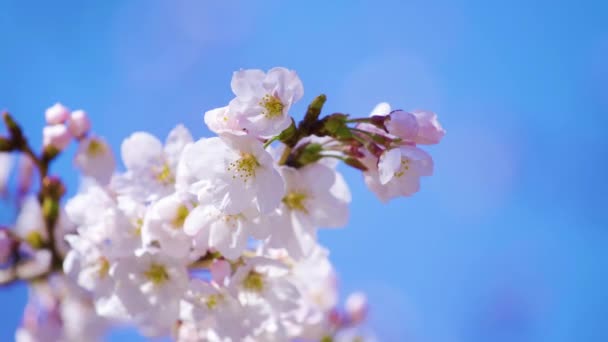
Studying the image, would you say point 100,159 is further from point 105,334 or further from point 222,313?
point 105,334

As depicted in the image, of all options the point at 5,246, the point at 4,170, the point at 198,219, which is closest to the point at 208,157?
the point at 198,219

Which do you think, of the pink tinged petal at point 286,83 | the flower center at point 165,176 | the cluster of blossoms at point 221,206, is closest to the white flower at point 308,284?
the cluster of blossoms at point 221,206

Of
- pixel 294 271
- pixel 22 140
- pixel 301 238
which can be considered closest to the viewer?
pixel 301 238

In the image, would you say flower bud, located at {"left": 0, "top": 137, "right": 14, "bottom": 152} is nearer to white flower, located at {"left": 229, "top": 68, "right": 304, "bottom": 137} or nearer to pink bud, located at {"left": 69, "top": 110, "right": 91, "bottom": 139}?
pink bud, located at {"left": 69, "top": 110, "right": 91, "bottom": 139}

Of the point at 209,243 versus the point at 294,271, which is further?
the point at 294,271

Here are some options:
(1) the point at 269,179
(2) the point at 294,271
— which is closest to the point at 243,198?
(1) the point at 269,179

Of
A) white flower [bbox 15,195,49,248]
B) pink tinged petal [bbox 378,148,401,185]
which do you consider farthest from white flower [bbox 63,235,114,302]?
pink tinged petal [bbox 378,148,401,185]

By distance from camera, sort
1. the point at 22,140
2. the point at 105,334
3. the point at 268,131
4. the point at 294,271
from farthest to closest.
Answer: the point at 105,334
the point at 22,140
the point at 294,271
the point at 268,131

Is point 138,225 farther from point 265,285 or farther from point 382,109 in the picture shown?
point 382,109
